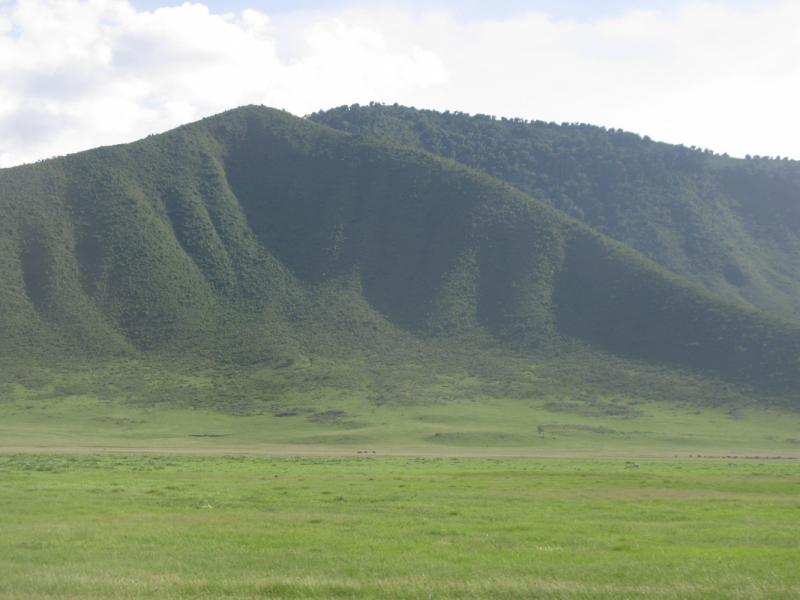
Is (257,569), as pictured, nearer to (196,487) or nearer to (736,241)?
(196,487)

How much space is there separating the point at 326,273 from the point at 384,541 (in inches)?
5200

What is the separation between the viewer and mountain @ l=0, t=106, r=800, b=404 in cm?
11481

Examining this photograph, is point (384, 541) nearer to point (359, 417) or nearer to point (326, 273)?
point (359, 417)

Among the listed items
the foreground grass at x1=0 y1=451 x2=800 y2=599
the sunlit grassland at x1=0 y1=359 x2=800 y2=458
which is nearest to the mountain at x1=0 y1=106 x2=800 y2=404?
the sunlit grassland at x1=0 y1=359 x2=800 y2=458

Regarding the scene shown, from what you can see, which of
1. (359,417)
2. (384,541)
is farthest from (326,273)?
(384,541)

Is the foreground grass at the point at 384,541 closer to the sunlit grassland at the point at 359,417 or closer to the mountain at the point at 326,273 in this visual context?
the sunlit grassland at the point at 359,417

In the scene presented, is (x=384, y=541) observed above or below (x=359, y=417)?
above

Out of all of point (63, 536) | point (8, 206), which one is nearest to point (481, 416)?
point (63, 536)

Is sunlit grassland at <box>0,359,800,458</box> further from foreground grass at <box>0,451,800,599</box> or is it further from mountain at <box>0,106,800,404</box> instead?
foreground grass at <box>0,451,800,599</box>

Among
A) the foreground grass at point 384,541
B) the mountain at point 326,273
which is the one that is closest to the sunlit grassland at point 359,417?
the mountain at point 326,273

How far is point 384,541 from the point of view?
1500 centimetres

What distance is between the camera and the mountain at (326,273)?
11481 cm

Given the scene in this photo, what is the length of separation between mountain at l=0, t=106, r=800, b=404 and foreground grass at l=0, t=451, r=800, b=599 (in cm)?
8397

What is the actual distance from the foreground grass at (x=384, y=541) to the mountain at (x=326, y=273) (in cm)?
8397
